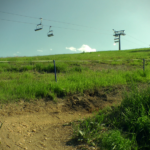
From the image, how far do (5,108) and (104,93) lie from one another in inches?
141

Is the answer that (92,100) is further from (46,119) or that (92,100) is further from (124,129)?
(124,129)

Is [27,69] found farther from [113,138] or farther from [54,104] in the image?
[113,138]

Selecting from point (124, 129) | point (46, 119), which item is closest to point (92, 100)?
point (46, 119)

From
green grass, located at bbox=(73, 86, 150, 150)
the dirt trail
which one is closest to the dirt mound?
the dirt trail

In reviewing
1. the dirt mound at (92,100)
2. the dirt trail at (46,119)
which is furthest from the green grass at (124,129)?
the dirt mound at (92,100)

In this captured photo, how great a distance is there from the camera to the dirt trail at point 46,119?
293 centimetres

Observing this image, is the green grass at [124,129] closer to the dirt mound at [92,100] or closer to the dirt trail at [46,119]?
the dirt trail at [46,119]

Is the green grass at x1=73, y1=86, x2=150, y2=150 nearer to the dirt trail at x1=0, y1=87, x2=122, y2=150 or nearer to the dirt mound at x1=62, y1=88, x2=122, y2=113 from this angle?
the dirt trail at x1=0, y1=87, x2=122, y2=150

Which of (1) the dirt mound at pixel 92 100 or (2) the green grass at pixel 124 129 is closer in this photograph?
(2) the green grass at pixel 124 129

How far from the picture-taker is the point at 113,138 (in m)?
2.64

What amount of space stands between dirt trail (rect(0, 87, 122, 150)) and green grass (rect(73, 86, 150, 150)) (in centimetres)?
40

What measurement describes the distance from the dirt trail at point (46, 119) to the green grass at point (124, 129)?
0.40 m

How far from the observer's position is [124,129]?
317cm

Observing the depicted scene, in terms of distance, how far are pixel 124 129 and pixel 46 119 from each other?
7.16ft
